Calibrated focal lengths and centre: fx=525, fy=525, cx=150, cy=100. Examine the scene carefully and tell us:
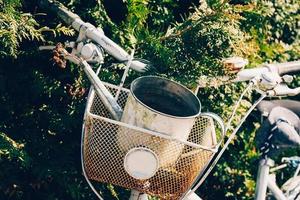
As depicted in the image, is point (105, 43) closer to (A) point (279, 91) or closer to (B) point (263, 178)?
(A) point (279, 91)

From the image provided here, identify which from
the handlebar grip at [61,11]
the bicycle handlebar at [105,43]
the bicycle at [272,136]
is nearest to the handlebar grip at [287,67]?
the bicycle at [272,136]

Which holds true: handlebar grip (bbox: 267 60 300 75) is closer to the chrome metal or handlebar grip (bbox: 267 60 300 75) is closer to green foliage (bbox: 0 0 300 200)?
green foliage (bbox: 0 0 300 200)

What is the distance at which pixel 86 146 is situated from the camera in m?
2.02

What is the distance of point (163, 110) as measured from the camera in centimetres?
221

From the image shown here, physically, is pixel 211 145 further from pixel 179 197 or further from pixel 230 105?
pixel 230 105

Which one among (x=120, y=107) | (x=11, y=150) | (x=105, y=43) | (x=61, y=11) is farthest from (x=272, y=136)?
(x=11, y=150)

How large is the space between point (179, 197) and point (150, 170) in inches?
8.7

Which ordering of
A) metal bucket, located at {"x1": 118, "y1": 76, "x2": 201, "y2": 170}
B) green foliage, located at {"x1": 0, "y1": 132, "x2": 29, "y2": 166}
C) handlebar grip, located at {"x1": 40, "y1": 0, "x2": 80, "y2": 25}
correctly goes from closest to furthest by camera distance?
Result: metal bucket, located at {"x1": 118, "y1": 76, "x2": 201, "y2": 170}, handlebar grip, located at {"x1": 40, "y1": 0, "x2": 80, "y2": 25}, green foliage, located at {"x1": 0, "y1": 132, "x2": 29, "y2": 166}

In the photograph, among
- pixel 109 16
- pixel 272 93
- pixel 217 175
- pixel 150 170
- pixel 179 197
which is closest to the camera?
pixel 150 170

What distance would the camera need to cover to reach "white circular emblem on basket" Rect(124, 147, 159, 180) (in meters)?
1.92

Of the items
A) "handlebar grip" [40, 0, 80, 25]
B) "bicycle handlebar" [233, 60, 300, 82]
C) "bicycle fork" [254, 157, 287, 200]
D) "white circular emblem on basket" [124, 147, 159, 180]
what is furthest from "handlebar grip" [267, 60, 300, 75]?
"handlebar grip" [40, 0, 80, 25]

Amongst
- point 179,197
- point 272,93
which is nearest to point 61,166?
point 179,197

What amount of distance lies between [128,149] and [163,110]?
1.09 feet

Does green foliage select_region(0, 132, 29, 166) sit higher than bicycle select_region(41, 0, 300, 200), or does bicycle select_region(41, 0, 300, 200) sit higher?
bicycle select_region(41, 0, 300, 200)
